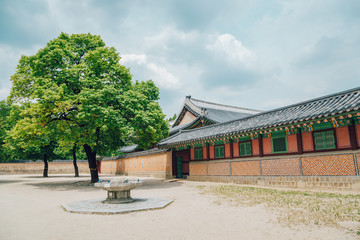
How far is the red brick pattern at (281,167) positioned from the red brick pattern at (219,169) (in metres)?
2.94

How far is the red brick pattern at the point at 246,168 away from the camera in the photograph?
14284 mm

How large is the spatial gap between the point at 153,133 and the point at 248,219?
9.59 meters

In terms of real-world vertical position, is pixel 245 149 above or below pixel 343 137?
below

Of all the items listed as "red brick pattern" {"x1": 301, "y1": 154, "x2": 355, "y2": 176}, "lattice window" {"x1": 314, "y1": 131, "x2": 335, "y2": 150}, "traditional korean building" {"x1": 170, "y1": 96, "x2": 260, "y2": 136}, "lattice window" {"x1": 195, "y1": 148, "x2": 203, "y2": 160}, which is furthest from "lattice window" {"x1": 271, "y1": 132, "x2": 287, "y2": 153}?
"traditional korean building" {"x1": 170, "y1": 96, "x2": 260, "y2": 136}

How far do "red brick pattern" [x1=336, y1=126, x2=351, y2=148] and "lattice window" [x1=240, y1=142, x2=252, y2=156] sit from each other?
509 cm

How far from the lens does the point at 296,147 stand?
40.5 ft

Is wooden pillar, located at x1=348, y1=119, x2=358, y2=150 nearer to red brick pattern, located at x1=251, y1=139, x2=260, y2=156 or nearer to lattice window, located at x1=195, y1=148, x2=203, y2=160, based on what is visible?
red brick pattern, located at x1=251, y1=139, x2=260, y2=156

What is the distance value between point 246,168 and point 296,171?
129 inches

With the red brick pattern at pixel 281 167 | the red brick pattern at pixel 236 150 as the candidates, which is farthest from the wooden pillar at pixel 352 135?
the red brick pattern at pixel 236 150

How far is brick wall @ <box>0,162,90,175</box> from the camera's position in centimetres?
4061

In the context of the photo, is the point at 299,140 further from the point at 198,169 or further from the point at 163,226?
the point at 163,226

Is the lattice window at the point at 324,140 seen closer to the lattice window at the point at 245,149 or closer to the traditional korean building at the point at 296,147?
the traditional korean building at the point at 296,147

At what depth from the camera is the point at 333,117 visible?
31.7ft

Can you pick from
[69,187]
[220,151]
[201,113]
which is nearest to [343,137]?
[220,151]
